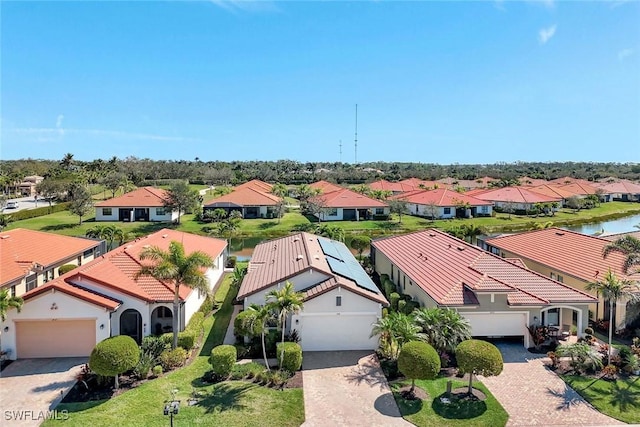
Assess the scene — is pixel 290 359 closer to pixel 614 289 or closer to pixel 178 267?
pixel 178 267

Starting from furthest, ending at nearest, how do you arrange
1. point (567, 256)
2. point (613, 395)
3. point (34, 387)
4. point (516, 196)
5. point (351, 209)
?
point (516, 196)
point (351, 209)
point (567, 256)
point (34, 387)
point (613, 395)

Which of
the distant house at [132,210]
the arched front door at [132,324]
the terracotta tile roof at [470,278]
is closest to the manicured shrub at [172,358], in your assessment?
the arched front door at [132,324]

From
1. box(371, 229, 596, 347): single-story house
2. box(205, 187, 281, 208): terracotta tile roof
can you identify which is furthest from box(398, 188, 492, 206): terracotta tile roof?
box(371, 229, 596, 347): single-story house

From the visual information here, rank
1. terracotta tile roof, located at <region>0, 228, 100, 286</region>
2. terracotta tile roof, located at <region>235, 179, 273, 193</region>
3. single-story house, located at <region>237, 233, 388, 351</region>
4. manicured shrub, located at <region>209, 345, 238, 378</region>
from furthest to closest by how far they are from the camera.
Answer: terracotta tile roof, located at <region>235, 179, 273, 193</region>
terracotta tile roof, located at <region>0, 228, 100, 286</region>
single-story house, located at <region>237, 233, 388, 351</region>
manicured shrub, located at <region>209, 345, 238, 378</region>

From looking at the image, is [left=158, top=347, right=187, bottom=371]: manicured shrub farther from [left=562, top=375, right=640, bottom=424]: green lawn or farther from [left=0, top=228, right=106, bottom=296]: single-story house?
[left=562, top=375, right=640, bottom=424]: green lawn

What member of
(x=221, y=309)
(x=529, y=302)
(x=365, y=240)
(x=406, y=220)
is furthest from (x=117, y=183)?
(x=529, y=302)

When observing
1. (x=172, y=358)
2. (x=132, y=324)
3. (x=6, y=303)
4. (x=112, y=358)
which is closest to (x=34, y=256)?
(x=6, y=303)
